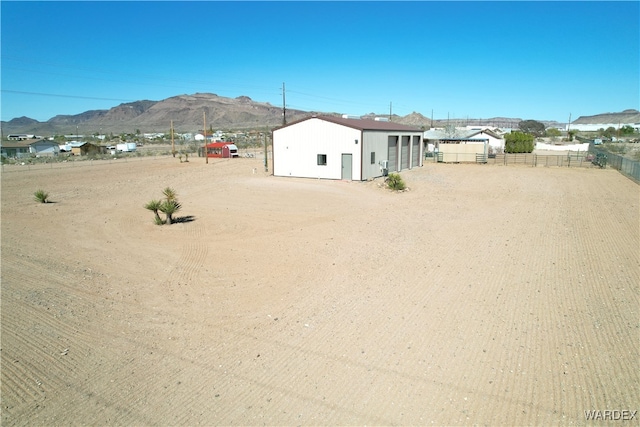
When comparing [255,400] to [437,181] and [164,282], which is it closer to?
[164,282]

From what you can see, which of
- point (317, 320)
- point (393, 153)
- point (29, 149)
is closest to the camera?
point (317, 320)

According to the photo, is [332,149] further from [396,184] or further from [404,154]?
[404,154]

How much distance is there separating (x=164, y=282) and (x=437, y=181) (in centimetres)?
2568

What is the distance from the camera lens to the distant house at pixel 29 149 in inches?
2831

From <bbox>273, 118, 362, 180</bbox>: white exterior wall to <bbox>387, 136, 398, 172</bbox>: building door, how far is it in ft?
19.4

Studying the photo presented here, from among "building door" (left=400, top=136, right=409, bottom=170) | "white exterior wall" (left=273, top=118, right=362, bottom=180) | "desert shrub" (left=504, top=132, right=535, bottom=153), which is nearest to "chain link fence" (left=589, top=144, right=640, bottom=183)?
"desert shrub" (left=504, top=132, right=535, bottom=153)

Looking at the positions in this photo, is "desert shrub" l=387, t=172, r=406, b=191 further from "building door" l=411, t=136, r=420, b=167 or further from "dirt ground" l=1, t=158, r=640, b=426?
"building door" l=411, t=136, r=420, b=167

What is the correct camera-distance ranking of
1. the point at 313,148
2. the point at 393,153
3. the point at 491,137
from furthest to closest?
the point at 491,137 → the point at 393,153 → the point at 313,148

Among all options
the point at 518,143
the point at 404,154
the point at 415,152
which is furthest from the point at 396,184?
the point at 518,143

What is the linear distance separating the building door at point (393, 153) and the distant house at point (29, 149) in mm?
63847

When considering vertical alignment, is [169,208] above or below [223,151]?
below

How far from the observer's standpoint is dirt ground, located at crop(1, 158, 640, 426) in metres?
6.12

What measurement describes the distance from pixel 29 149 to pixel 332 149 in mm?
68414

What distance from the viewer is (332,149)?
3189 centimetres
